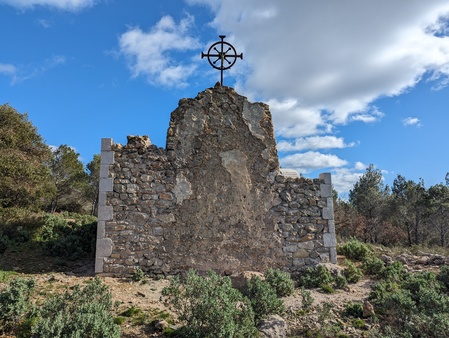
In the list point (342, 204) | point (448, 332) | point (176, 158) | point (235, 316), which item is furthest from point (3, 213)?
point (342, 204)

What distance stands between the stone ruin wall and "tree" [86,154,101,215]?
1434cm

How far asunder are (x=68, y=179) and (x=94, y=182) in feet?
9.33

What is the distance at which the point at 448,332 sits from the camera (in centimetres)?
484

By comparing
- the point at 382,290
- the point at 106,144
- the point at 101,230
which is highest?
the point at 106,144

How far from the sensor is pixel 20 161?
12.7 m

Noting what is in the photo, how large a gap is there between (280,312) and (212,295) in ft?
5.31

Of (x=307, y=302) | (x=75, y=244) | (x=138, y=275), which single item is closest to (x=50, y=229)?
(x=75, y=244)

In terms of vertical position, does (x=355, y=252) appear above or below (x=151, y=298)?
above

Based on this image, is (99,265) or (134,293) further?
(99,265)

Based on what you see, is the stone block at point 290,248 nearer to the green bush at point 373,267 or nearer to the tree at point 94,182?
the green bush at point 373,267

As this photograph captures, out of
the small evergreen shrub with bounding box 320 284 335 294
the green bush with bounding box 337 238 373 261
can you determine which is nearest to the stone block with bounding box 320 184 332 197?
the green bush with bounding box 337 238 373 261

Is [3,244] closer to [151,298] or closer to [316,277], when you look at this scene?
[151,298]

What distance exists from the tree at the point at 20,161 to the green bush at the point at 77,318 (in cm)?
910

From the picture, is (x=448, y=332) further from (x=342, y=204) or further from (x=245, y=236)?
(x=342, y=204)
